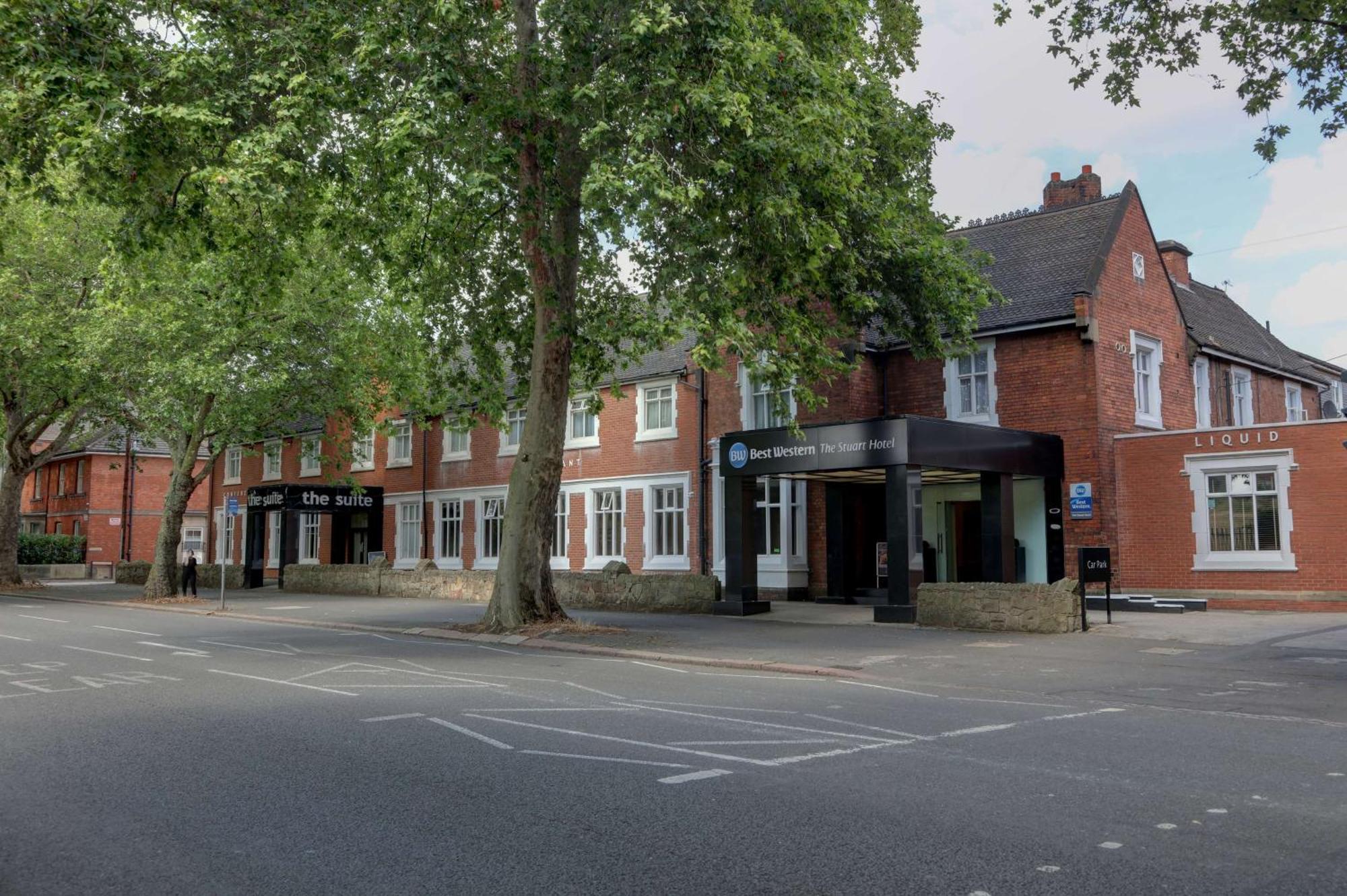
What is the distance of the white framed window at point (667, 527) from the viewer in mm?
30156

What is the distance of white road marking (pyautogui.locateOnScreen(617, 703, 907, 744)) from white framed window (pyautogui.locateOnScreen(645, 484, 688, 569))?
19.9 metres

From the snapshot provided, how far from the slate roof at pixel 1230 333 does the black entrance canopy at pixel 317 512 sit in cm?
2561

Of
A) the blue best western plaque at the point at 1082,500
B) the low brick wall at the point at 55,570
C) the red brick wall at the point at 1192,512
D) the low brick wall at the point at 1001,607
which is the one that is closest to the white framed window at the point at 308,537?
the low brick wall at the point at 55,570

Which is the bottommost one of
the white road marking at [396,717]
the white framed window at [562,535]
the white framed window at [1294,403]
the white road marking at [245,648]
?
the white road marking at [245,648]

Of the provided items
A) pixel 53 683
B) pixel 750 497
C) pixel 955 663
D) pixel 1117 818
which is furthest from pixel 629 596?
pixel 1117 818

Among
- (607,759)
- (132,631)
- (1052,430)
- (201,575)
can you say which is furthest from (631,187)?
(201,575)

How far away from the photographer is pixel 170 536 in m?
31.0

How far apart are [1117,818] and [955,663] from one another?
326 inches

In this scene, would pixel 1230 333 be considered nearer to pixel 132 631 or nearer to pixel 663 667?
pixel 663 667

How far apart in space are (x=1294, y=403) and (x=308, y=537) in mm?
37444

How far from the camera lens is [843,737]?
8398 millimetres

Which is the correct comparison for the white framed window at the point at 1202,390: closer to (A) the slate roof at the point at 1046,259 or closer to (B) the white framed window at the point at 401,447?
(A) the slate roof at the point at 1046,259

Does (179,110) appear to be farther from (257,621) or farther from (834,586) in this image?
(834,586)

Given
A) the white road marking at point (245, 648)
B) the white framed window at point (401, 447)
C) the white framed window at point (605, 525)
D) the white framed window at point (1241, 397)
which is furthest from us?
the white framed window at point (401, 447)
